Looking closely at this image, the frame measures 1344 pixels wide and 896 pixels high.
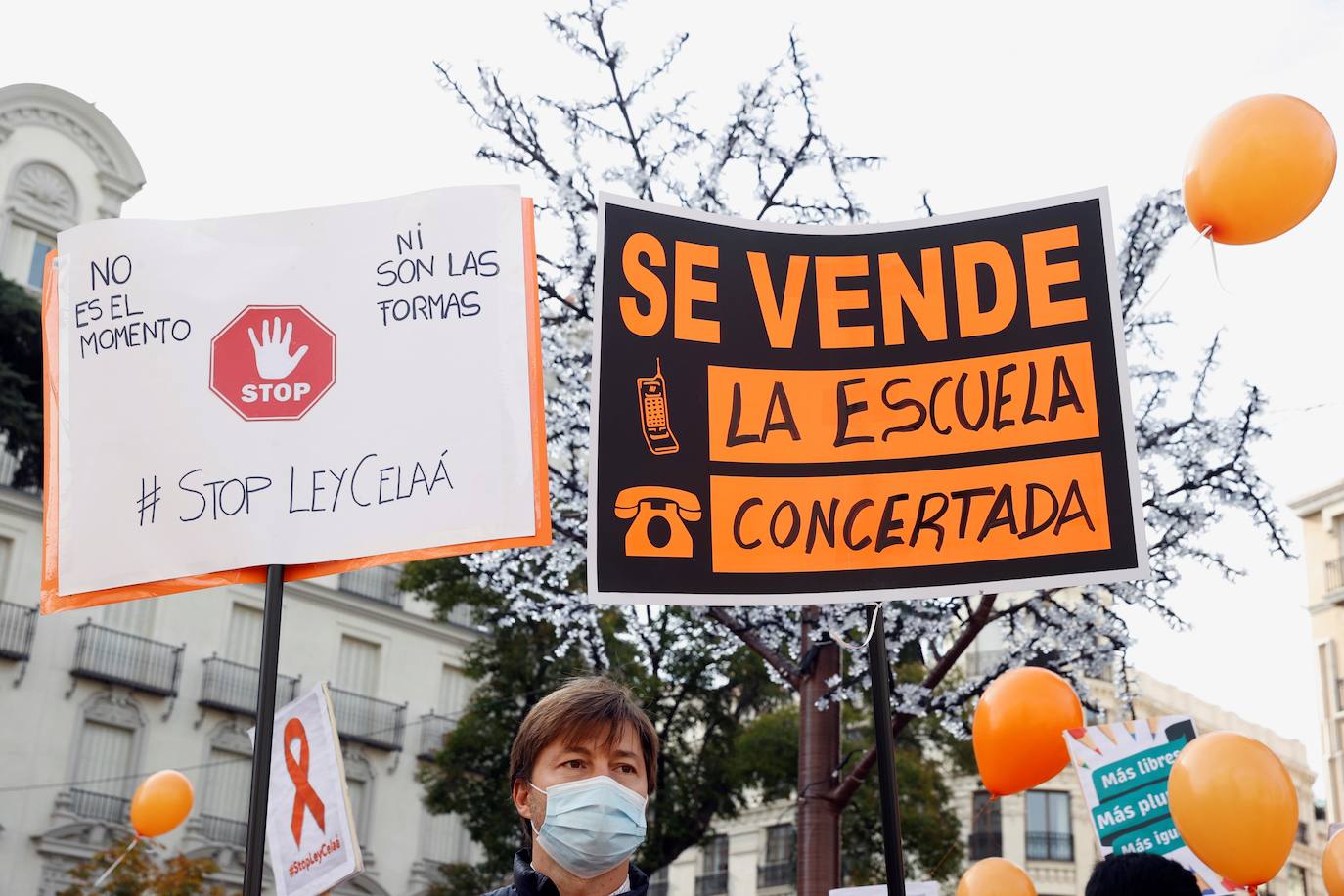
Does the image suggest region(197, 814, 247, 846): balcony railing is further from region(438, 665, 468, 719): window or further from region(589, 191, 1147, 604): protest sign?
region(589, 191, 1147, 604): protest sign

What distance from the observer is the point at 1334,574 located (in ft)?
137

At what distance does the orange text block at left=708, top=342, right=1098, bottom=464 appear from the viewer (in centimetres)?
403

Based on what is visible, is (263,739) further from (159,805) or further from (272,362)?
(159,805)

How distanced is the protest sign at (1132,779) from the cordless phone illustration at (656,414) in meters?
4.07

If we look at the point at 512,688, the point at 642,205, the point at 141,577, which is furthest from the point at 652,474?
the point at 512,688

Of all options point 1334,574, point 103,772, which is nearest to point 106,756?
point 103,772

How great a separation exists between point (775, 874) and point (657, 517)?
3735 cm

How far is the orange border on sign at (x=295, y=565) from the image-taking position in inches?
152

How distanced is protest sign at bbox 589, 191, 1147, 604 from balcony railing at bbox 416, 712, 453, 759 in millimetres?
32007

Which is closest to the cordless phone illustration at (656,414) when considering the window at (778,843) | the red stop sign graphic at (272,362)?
the red stop sign graphic at (272,362)

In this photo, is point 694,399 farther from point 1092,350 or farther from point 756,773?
point 756,773

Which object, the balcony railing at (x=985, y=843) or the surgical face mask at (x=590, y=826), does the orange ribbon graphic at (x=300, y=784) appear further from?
the balcony railing at (x=985, y=843)

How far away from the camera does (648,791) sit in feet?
11.6

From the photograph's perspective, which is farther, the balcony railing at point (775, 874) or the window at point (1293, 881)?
the window at point (1293, 881)
